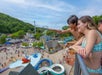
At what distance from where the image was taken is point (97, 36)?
2238 millimetres

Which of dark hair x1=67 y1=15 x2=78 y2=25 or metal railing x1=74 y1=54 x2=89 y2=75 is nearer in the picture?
metal railing x1=74 y1=54 x2=89 y2=75

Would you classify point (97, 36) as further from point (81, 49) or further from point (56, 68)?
point (56, 68)

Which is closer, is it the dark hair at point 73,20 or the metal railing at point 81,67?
the metal railing at point 81,67

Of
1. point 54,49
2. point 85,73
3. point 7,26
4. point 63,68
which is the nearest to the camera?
point 85,73

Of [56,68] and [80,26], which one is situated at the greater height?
[80,26]

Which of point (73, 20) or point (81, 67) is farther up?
point (73, 20)

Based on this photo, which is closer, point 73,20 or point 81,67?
point 81,67

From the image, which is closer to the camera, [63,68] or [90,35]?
[90,35]

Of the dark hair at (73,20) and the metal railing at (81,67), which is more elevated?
the dark hair at (73,20)

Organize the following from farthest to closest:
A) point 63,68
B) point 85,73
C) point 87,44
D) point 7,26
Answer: point 7,26 < point 63,68 < point 87,44 < point 85,73

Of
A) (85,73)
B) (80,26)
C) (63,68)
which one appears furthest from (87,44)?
(63,68)

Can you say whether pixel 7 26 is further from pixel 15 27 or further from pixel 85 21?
pixel 85 21

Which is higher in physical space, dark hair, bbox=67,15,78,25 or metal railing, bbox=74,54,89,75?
dark hair, bbox=67,15,78,25

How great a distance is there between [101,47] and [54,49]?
104ft
